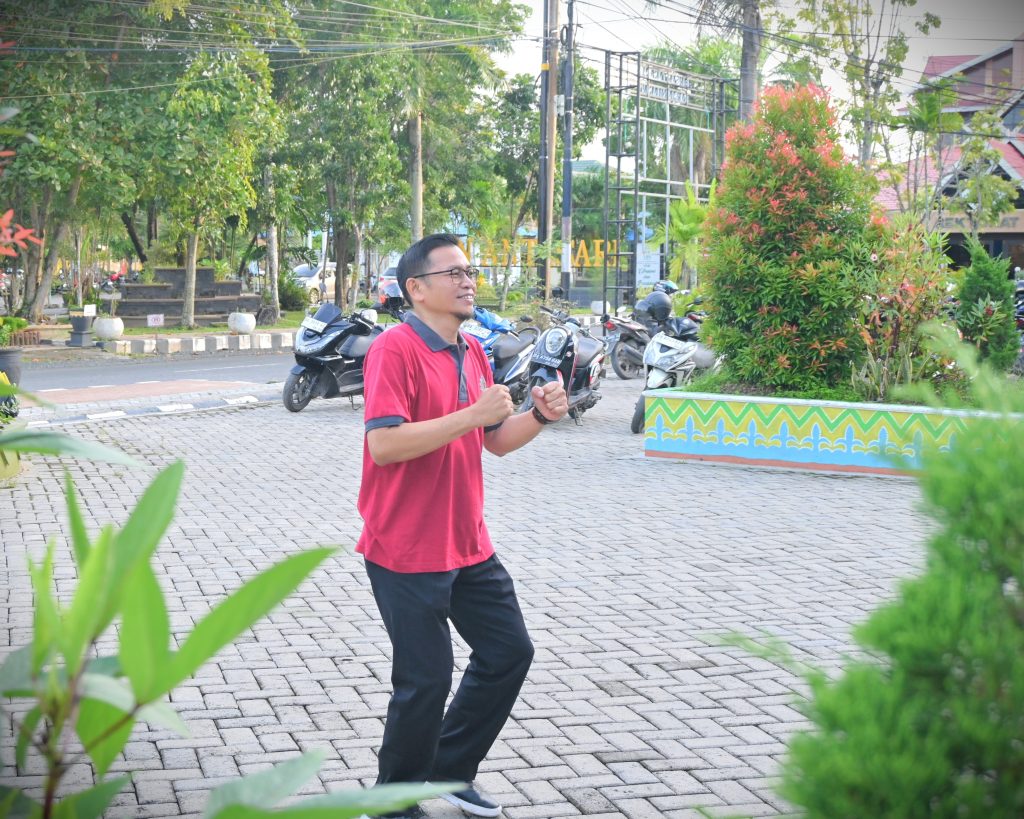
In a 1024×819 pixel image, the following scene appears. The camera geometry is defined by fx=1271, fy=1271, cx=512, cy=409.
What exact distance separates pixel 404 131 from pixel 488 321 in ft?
78.0

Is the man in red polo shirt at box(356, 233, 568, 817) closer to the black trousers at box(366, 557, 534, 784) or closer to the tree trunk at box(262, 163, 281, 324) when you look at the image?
the black trousers at box(366, 557, 534, 784)

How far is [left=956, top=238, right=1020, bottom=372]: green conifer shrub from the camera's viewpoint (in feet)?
40.7

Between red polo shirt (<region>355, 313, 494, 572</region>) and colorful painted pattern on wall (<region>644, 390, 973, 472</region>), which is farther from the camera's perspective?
colorful painted pattern on wall (<region>644, 390, 973, 472</region>)

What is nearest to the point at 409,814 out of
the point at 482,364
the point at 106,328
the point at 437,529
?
the point at 437,529

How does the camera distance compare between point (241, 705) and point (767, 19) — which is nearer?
point (241, 705)

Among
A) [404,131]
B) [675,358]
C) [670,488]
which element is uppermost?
[404,131]

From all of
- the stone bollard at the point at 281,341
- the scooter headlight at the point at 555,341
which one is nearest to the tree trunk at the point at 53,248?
the stone bollard at the point at 281,341

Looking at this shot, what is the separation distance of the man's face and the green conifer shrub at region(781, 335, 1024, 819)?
2.59 m

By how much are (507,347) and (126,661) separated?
13125 mm

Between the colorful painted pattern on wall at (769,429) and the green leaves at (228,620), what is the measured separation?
9.74m

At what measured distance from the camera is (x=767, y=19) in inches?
1025

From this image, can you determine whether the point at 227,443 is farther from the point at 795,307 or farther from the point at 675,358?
the point at 795,307

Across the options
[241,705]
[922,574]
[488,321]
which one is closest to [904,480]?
[488,321]

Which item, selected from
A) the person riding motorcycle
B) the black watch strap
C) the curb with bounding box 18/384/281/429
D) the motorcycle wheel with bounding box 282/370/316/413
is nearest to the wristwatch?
the black watch strap
